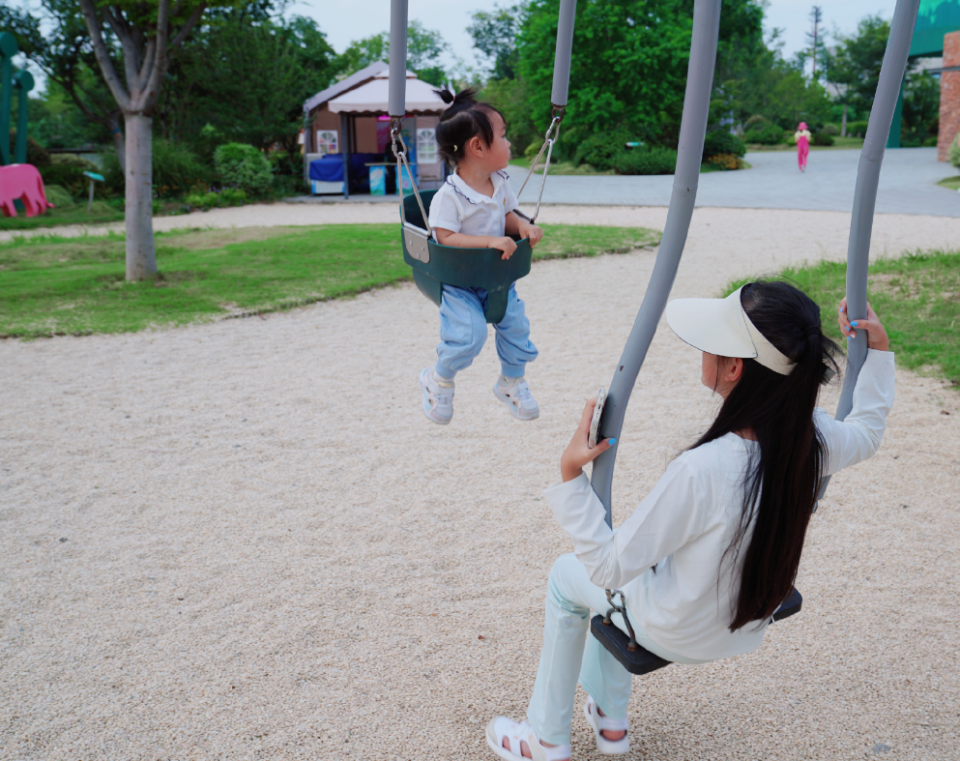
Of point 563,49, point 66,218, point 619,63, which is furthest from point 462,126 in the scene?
point 619,63

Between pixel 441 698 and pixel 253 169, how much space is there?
17444mm

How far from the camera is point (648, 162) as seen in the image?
2266cm

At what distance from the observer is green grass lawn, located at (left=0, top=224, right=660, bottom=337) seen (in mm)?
7703

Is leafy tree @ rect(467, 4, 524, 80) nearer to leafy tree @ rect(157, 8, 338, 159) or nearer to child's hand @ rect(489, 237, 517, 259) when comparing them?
leafy tree @ rect(157, 8, 338, 159)

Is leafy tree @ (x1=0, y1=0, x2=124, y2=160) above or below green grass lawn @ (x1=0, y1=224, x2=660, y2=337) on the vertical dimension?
above

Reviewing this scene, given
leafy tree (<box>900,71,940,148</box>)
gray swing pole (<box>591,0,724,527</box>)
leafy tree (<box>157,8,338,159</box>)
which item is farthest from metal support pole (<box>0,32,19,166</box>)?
leafy tree (<box>900,71,940,148</box>)

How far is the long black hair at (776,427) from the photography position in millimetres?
1562

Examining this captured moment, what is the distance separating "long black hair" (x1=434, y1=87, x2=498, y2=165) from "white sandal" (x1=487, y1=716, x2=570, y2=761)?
1.80 metres

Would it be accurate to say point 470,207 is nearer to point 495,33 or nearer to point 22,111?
point 22,111

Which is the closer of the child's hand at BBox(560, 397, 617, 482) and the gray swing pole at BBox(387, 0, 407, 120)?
the child's hand at BBox(560, 397, 617, 482)

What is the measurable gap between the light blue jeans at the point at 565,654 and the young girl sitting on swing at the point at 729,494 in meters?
0.15

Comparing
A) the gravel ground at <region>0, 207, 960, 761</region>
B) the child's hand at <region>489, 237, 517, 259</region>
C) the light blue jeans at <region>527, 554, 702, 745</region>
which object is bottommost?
the gravel ground at <region>0, 207, 960, 761</region>

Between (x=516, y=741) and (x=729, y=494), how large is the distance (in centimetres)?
106

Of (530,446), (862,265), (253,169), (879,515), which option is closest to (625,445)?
(530,446)
